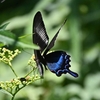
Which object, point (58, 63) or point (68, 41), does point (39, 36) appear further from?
point (68, 41)

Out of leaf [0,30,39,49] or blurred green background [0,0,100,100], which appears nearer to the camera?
leaf [0,30,39,49]

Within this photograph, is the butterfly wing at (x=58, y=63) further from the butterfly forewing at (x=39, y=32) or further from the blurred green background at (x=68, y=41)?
the blurred green background at (x=68, y=41)

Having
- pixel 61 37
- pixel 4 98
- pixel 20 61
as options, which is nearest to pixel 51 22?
pixel 61 37

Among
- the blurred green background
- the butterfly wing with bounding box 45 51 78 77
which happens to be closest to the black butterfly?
the butterfly wing with bounding box 45 51 78 77

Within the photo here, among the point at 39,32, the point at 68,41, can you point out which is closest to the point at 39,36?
the point at 39,32

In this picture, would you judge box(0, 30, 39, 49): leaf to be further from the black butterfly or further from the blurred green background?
the blurred green background
